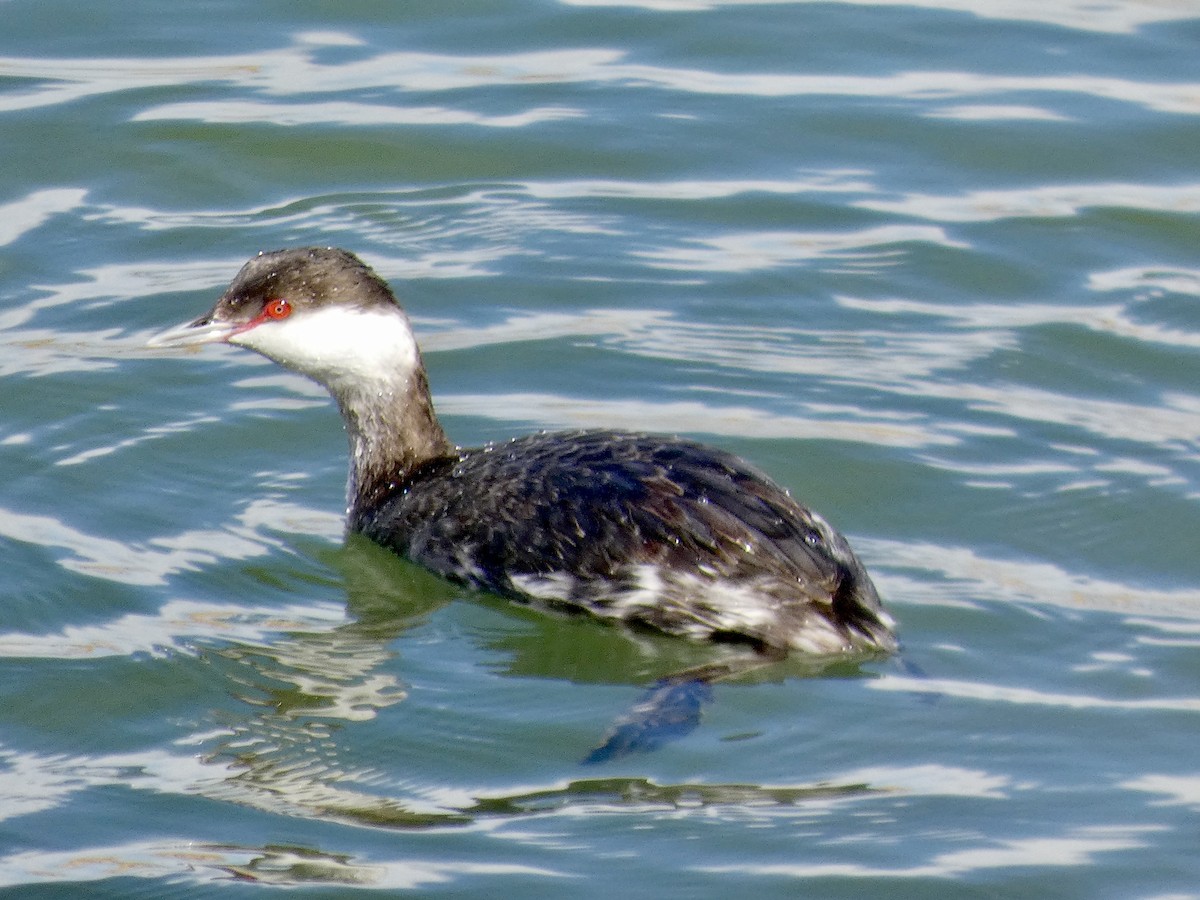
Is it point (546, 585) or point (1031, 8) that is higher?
point (1031, 8)

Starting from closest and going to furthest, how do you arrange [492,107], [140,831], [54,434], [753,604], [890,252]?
[140,831], [753,604], [54,434], [890,252], [492,107]

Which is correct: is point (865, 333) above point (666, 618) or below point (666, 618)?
above

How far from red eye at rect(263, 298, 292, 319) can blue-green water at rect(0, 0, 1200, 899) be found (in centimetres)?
66

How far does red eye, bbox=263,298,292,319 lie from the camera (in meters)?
7.35

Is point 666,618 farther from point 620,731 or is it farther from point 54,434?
point 54,434

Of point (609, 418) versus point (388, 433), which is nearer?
point (388, 433)

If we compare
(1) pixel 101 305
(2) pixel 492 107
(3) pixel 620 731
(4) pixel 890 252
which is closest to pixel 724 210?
(4) pixel 890 252

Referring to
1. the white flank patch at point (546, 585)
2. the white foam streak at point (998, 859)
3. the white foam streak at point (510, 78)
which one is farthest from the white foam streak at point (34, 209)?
the white foam streak at point (998, 859)

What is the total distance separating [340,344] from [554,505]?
4.01 feet

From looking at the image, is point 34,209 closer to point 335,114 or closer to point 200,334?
point 335,114

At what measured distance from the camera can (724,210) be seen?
9.98m

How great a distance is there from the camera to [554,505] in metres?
6.63

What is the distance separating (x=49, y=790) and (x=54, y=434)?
255 centimetres

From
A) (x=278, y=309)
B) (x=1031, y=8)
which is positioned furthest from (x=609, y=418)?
(x=1031, y=8)
